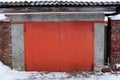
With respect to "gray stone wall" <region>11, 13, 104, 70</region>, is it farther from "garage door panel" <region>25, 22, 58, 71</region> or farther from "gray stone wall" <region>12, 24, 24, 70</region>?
"garage door panel" <region>25, 22, 58, 71</region>

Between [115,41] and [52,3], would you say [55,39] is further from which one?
[115,41]

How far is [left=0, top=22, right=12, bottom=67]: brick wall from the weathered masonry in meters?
0.07

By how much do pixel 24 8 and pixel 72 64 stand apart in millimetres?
2809

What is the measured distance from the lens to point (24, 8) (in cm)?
1306

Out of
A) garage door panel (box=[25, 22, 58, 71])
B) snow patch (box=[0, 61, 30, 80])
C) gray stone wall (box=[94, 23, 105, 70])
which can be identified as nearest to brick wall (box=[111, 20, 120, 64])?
gray stone wall (box=[94, 23, 105, 70])

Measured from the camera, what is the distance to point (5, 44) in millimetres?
13609

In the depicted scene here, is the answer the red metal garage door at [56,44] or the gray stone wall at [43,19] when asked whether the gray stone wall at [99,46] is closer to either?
the gray stone wall at [43,19]

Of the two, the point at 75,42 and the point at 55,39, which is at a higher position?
the point at 55,39

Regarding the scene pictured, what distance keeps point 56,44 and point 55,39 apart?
0.63ft

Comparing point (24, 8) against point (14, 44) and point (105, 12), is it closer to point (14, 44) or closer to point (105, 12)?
point (14, 44)

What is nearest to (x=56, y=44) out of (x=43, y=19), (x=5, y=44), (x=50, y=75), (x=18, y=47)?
(x=43, y=19)

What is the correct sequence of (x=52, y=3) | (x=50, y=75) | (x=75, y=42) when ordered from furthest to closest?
(x=75, y=42)
(x=50, y=75)
(x=52, y=3)

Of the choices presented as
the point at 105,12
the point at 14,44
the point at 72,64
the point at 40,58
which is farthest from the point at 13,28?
the point at 105,12

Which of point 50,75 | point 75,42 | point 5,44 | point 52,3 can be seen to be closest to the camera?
point 52,3
